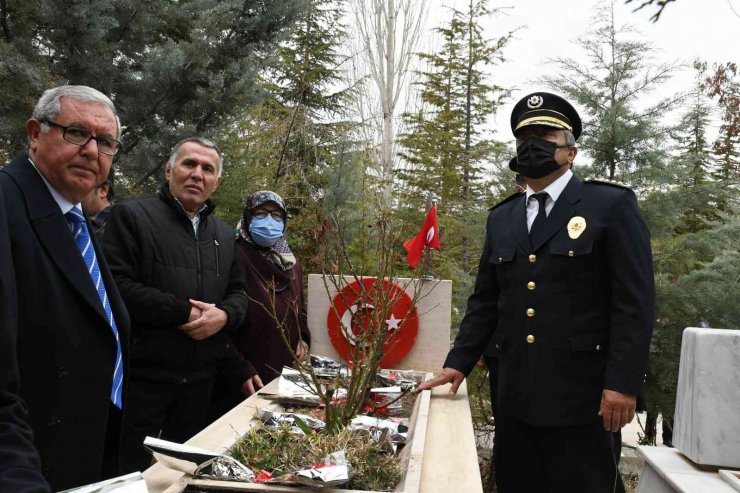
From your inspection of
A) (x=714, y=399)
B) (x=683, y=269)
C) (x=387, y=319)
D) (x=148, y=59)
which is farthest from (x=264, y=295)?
(x=683, y=269)

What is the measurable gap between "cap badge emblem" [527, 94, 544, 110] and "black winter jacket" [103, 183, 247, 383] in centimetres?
165

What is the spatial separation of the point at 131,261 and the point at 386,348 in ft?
5.10

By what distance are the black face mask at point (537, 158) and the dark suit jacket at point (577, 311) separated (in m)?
0.13

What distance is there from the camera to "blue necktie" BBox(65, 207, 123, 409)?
6.31 feet

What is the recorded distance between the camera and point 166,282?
293 centimetres

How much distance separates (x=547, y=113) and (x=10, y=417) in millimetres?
2330

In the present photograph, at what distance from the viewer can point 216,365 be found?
313cm

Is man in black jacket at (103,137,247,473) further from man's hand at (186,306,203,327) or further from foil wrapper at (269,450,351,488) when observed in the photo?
foil wrapper at (269,450,351,488)

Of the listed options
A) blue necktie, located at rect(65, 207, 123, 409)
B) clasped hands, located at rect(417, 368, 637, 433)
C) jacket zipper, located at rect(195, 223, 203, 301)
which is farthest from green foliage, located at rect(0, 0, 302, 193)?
clasped hands, located at rect(417, 368, 637, 433)

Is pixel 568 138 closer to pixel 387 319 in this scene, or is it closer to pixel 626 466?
pixel 387 319

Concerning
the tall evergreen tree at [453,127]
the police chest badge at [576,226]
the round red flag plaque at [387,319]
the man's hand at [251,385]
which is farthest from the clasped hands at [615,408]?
the tall evergreen tree at [453,127]

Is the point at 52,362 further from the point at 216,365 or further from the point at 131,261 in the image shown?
the point at 216,365

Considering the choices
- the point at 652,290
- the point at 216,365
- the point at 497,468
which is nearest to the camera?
the point at 652,290

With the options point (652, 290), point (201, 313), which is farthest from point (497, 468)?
point (201, 313)
